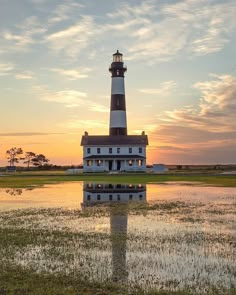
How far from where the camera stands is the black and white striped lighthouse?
81438mm

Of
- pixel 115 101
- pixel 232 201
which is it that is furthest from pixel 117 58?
pixel 232 201

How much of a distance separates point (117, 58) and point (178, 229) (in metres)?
68.6

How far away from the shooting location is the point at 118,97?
267 ft

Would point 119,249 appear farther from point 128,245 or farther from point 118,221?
point 118,221

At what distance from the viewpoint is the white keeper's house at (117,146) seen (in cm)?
8200

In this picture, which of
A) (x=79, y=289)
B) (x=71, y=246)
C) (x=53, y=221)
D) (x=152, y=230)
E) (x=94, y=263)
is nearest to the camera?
(x=79, y=289)

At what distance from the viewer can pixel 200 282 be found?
10781 mm

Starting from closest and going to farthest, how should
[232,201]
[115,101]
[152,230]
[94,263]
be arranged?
[94,263]
[152,230]
[232,201]
[115,101]

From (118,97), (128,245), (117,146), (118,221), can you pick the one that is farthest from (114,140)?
(128,245)

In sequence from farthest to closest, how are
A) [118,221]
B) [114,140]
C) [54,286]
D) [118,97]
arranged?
[114,140] → [118,97] → [118,221] → [54,286]

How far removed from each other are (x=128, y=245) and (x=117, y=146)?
68.4 m

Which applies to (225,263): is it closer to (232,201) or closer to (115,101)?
(232,201)

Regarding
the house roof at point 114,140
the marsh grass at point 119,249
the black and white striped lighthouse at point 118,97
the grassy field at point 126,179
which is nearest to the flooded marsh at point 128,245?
the marsh grass at point 119,249

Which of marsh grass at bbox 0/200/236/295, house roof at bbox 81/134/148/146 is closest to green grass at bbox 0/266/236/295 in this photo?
marsh grass at bbox 0/200/236/295
